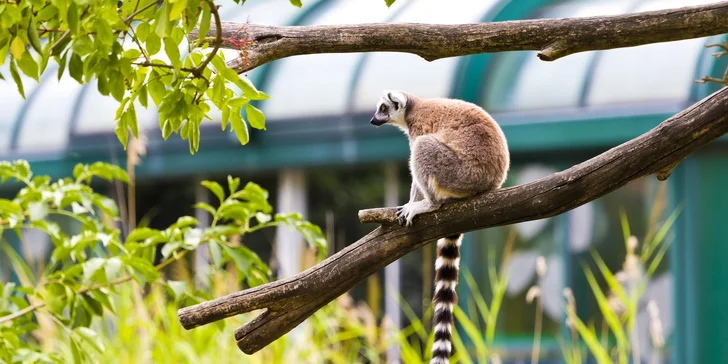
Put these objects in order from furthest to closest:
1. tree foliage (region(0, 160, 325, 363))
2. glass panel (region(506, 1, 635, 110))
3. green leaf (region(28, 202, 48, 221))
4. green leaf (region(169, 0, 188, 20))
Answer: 1. glass panel (region(506, 1, 635, 110))
2. green leaf (region(28, 202, 48, 221))
3. tree foliage (region(0, 160, 325, 363))
4. green leaf (region(169, 0, 188, 20))

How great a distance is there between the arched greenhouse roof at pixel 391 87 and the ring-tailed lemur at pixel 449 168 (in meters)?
2.38

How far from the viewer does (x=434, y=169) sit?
9.36 feet

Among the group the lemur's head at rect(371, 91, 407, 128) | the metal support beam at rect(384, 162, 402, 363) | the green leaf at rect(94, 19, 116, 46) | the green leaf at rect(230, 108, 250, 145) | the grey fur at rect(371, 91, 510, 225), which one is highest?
the green leaf at rect(94, 19, 116, 46)

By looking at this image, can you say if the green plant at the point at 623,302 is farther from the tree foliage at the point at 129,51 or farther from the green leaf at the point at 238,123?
the tree foliage at the point at 129,51

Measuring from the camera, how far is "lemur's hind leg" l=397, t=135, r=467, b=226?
9.25 feet

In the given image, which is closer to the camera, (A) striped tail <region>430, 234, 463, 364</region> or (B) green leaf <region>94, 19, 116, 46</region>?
(B) green leaf <region>94, 19, 116, 46</region>

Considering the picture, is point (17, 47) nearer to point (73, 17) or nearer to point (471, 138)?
point (73, 17)

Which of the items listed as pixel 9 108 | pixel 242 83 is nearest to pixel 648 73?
pixel 242 83

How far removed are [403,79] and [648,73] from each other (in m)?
1.78

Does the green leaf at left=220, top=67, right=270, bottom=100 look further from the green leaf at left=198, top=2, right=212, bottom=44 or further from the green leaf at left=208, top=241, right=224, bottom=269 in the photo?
the green leaf at left=208, top=241, right=224, bottom=269

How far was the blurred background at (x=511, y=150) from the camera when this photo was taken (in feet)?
18.4

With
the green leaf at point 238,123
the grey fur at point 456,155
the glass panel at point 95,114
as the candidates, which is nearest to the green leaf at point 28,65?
the green leaf at point 238,123

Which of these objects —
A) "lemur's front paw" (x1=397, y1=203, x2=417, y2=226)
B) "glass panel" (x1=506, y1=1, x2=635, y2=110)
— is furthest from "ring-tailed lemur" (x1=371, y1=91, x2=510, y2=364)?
"glass panel" (x1=506, y1=1, x2=635, y2=110)

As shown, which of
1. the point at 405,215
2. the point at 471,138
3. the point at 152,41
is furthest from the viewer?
the point at 471,138
